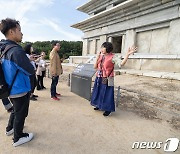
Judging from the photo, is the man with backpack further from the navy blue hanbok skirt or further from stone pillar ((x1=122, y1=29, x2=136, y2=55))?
stone pillar ((x1=122, y1=29, x2=136, y2=55))

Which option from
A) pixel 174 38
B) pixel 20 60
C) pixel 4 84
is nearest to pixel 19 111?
pixel 4 84

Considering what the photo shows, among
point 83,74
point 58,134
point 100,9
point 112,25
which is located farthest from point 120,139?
point 100,9

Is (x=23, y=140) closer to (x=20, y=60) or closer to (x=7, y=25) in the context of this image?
(x=20, y=60)

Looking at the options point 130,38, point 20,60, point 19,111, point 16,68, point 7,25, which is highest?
point 130,38

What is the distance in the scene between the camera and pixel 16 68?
2229 mm

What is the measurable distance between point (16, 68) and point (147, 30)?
11438 mm

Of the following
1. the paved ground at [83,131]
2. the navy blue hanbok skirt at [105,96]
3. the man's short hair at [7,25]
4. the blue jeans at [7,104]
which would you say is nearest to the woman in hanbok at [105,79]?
the navy blue hanbok skirt at [105,96]

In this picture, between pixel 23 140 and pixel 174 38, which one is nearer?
pixel 23 140

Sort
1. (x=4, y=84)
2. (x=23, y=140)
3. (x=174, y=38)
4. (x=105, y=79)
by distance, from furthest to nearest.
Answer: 1. (x=174, y=38)
2. (x=105, y=79)
3. (x=23, y=140)
4. (x=4, y=84)

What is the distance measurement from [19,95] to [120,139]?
1.97m

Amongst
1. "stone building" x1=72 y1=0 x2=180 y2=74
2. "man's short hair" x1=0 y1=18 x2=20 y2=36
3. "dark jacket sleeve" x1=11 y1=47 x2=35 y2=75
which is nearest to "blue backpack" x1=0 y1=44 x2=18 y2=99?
"dark jacket sleeve" x1=11 y1=47 x2=35 y2=75

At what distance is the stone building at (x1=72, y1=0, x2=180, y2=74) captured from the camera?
9.49 metres

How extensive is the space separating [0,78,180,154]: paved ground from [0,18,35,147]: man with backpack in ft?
1.87

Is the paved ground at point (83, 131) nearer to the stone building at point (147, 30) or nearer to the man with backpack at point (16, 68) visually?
the man with backpack at point (16, 68)
